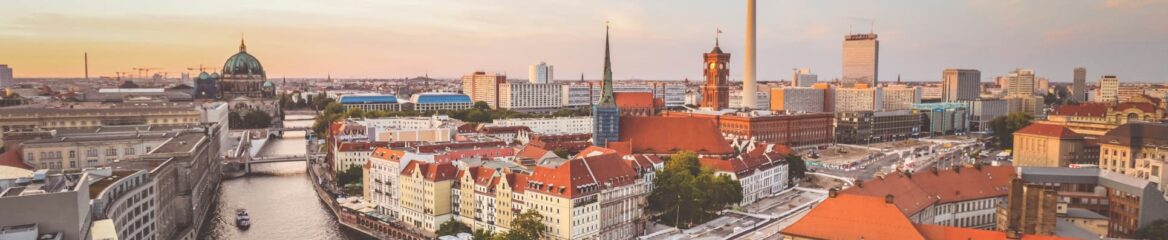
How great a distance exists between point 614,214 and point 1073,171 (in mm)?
21894

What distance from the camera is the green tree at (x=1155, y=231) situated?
30.8 meters

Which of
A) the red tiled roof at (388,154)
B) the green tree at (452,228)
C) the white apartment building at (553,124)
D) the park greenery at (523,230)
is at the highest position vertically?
the red tiled roof at (388,154)

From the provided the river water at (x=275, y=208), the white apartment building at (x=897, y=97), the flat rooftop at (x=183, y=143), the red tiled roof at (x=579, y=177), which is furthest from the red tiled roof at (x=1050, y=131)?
the white apartment building at (x=897, y=97)

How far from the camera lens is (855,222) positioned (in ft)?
79.5

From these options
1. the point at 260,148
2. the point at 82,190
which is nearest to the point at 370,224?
the point at 82,190

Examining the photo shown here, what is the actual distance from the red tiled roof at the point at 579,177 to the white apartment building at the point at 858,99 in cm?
11751

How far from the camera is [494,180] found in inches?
1454

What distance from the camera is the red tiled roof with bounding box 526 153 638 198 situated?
3378 cm

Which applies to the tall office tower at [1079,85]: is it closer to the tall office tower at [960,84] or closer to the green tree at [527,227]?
the tall office tower at [960,84]

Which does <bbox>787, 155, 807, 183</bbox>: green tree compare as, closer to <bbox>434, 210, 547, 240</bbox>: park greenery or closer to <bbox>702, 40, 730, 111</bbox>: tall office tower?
<bbox>434, 210, 547, 240</bbox>: park greenery

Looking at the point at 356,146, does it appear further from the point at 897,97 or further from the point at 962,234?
the point at 897,97

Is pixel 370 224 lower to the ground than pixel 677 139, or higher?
lower

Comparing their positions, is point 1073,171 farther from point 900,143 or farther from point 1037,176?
point 900,143

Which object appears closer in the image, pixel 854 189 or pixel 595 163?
pixel 854 189
